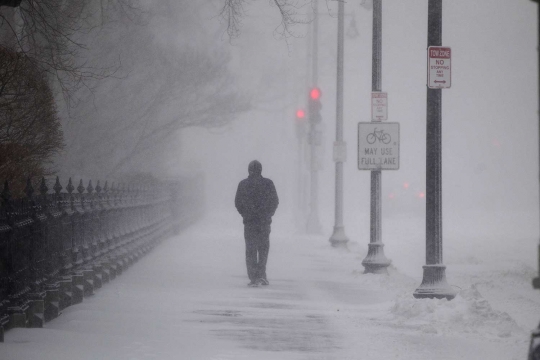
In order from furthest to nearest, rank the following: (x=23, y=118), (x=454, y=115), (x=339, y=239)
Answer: (x=454, y=115)
(x=339, y=239)
(x=23, y=118)

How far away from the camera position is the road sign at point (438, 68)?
44.5 feet

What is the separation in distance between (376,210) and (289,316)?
6338 millimetres

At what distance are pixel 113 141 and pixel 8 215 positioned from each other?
20.9 m

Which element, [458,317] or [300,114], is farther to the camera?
[300,114]

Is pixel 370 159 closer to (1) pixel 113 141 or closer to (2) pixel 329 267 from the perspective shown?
(2) pixel 329 267

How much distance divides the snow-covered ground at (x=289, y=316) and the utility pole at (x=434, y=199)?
53cm

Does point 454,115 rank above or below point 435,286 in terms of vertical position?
above

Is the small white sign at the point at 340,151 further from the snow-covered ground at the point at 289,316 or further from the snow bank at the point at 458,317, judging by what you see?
the snow bank at the point at 458,317

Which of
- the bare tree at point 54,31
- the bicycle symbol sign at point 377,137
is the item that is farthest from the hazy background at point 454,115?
the bicycle symbol sign at point 377,137

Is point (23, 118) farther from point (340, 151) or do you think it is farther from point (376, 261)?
point (340, 151)

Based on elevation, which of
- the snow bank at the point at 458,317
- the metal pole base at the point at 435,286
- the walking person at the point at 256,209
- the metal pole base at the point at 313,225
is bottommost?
the metal pole base at the point at 313,225

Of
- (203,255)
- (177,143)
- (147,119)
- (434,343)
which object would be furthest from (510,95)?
(434,343)

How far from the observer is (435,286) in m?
13.2

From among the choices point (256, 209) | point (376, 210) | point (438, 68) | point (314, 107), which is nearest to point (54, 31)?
point (256, 209)
